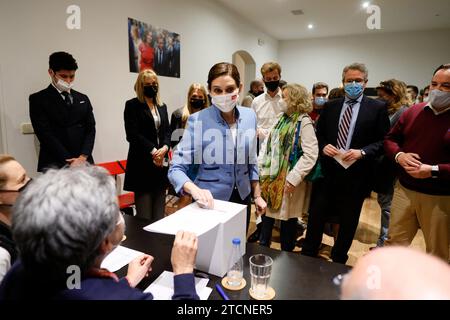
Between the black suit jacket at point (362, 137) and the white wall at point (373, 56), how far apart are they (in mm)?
6376

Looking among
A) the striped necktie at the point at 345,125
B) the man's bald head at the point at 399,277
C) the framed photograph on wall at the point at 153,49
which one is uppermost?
the framed photograph on wall at the point at 153,49

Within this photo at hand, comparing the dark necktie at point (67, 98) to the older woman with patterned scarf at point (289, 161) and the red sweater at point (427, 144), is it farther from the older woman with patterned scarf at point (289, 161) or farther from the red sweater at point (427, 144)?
the red sweater at point (427, 144)

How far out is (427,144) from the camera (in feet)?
6.44

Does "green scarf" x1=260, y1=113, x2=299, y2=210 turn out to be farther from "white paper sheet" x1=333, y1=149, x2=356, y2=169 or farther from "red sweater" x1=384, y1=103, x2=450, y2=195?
"red sweater" x1=384, y1=103, x2=450, y2=195

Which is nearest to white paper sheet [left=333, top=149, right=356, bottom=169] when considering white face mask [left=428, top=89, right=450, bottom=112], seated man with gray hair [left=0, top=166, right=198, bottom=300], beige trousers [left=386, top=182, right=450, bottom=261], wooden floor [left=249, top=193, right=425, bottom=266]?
beige trousers [left=386, top=182, right=450, bottom=261]

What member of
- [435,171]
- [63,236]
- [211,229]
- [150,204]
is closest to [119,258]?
[211,229]

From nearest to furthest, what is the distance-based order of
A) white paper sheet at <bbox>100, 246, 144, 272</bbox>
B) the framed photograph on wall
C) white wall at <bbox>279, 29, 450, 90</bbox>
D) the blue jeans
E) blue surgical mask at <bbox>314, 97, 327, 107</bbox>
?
white paper sheet at <bbox>100, 246, 144, 272</bbox>
the blue jeans
blue surgical mask at <bbox>314, 97, 327, 107</bbox>
the framed photograph on wall
white wall at <bbox>279, 29, 450, 90</bbox>

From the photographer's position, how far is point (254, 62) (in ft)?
23.8

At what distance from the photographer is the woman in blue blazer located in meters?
1.52

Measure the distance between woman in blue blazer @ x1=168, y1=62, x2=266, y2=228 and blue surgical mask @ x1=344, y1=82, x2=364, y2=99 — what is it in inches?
42.3

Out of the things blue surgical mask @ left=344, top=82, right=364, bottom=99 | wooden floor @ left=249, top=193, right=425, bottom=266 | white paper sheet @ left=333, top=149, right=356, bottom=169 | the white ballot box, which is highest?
blue surgical mask @ left=344, top=82, right=364, bottom=99

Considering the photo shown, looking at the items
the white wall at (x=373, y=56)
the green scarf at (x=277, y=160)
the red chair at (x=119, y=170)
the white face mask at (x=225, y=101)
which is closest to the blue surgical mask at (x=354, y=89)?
the green scarf at (x=277, y=160)

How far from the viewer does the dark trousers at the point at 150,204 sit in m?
2.66

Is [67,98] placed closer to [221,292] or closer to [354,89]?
[221,292]
